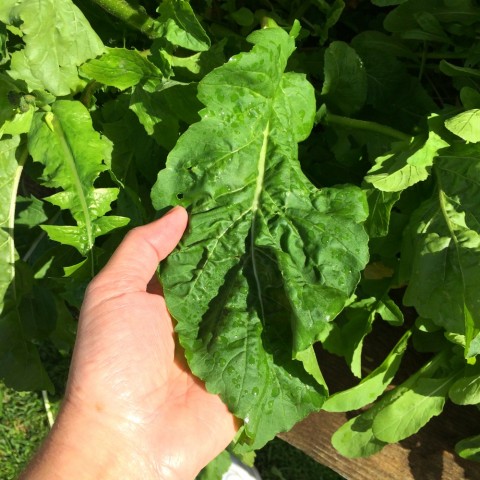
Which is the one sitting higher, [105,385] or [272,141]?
[272,141]

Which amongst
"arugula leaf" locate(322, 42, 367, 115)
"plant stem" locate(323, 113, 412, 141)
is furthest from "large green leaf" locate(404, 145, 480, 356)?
"arugula leaf" locate(322, 42, 367, 115)

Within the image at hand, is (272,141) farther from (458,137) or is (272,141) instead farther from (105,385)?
(105,385)

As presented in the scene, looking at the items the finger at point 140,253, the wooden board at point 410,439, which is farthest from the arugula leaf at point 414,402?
the finger at point 140,253

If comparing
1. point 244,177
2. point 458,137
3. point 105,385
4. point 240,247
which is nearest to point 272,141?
point 244,177

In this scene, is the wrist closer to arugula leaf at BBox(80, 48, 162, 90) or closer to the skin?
the skin

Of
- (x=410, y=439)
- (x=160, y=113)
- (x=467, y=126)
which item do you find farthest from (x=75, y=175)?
(x=410, y=439)

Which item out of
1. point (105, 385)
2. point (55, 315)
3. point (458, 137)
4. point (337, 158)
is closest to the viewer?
point (105, 385)
